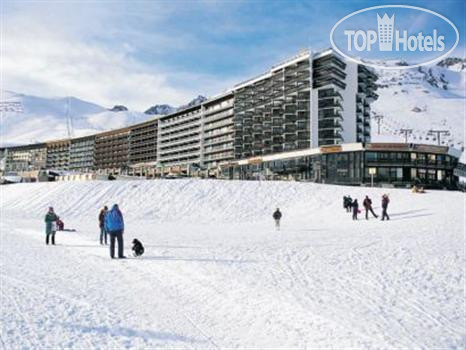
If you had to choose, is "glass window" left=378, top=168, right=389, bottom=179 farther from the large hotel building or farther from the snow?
the snow

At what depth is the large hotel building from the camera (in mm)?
69625

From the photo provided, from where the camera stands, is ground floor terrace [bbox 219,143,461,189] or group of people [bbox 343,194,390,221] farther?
ground floor terrace [bbox 219,143,461,189]

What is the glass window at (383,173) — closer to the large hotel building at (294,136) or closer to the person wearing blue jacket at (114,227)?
the large hotel building at (294,136)

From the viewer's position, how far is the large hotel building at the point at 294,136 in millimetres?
69625

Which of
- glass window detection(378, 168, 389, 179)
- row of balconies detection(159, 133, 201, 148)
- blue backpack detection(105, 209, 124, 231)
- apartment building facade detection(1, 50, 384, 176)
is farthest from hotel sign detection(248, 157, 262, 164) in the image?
blue backpack detection(105, 209, 124, 231)

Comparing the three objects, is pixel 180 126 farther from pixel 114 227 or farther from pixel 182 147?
pixel 114 227

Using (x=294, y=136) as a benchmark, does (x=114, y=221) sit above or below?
below

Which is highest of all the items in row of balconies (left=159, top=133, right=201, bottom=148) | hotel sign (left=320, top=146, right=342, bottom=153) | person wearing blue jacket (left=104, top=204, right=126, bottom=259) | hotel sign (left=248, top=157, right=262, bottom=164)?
row of balconies (left=159, top=133, right=201, bottom=148)

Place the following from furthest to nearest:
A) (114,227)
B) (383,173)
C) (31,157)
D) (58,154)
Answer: (31,157)
(58,154)
(383,173)
(114,227)

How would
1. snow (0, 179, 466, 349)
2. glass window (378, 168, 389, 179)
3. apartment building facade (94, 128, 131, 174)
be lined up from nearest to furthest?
snow (0, 179, 466, 349), glass window (378, 168, 389, 179), apartment building facade (94, 128, 131, 174)

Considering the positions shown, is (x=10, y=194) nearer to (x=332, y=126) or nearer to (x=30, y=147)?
(x=332, y=126)

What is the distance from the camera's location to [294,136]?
93125 mm

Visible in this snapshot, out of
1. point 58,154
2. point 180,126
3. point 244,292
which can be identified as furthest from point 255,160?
point 58,154

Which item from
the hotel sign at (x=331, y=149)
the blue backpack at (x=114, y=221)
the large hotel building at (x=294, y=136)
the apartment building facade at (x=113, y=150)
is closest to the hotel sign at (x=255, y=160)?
the large hotel building at (x=294, y=136)
